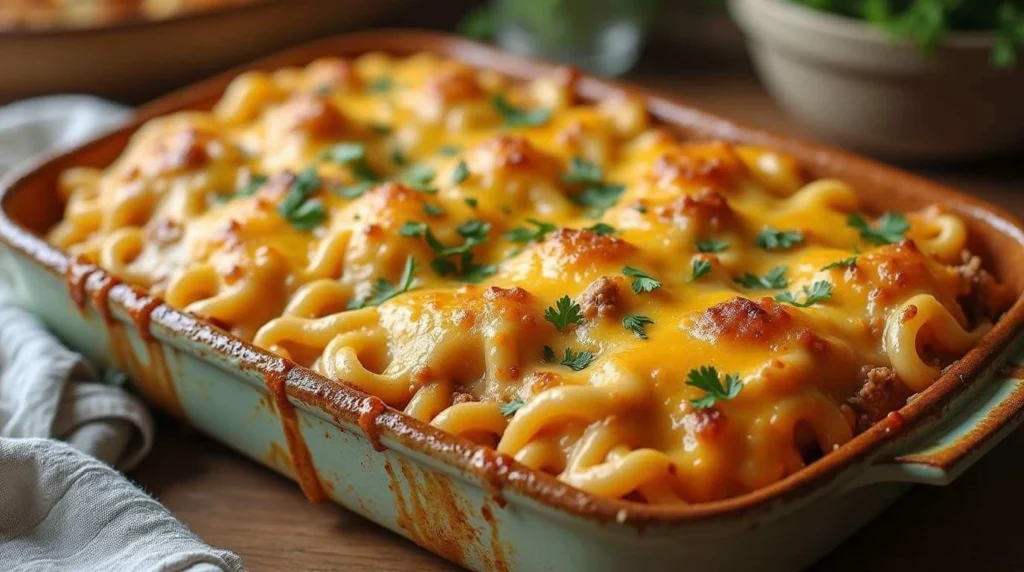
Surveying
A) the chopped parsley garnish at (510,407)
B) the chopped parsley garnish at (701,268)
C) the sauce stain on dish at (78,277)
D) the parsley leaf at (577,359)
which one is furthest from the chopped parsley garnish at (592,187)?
the sauce stain on dish at (78,277)

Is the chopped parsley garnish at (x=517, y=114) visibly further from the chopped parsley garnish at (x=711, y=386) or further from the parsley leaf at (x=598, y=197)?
the chopped parsley garnish at (x=711, y=386)

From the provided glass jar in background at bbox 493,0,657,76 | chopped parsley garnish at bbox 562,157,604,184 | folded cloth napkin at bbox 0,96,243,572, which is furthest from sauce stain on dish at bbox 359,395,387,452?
glass jar in background at bbox 493,0,657,76

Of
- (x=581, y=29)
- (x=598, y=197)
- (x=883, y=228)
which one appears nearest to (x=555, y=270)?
(x=598, y=197)

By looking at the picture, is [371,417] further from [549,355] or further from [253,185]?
[253,185]

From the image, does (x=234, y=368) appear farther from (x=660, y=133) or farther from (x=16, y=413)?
(x=660, y=133)

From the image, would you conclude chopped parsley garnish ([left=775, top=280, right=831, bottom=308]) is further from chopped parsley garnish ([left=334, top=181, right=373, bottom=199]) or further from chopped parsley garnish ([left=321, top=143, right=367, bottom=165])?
chopped parsley garnish ([left=321, top=143, right=367, bottom=165])

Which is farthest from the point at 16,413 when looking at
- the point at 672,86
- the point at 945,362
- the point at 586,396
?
the point at 672,86
